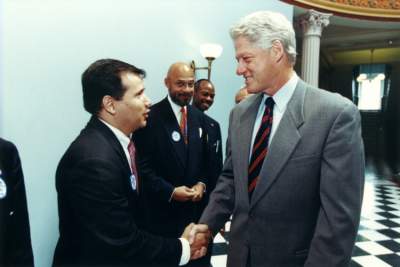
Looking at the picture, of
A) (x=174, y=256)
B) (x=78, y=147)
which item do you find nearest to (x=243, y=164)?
(x=174, y=256)

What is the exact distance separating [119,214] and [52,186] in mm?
2240

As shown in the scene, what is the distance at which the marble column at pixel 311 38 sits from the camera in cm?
880

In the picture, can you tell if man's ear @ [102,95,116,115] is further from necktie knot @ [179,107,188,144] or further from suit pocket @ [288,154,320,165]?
necktie knot @ [179,107,188,144]

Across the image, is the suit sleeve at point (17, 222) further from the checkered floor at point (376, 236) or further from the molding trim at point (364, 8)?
the molding trim at point (364, 8)

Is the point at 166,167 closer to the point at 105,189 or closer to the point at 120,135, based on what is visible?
the point at 120,135

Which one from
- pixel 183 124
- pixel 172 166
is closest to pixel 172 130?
pixel 183 124

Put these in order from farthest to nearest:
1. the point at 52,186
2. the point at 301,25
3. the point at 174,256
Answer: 1. the point at 301,25
2. the point at 52,186
3. the point at 174,256

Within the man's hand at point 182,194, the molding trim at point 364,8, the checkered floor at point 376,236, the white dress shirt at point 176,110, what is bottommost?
the checkered floor at point 376,236

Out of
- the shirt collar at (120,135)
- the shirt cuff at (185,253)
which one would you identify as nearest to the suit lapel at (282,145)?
the shirt cuff at (185,253)

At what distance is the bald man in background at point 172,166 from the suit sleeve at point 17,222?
53.9 inches

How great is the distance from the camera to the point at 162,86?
15.2ft

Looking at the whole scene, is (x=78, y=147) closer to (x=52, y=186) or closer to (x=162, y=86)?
(x=52, y=186)

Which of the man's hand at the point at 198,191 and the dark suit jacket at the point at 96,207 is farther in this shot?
the man's hand at the point at 198,191

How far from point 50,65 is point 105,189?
233 centimetres
